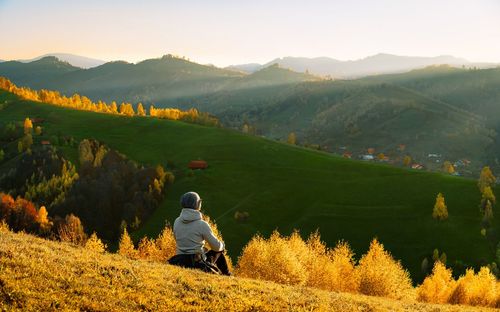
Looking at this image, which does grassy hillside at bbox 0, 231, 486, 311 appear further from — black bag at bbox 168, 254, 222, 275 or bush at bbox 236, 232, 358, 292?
bush at bbox 236, 232, 358, 292

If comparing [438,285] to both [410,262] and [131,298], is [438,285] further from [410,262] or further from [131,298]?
[131,298]

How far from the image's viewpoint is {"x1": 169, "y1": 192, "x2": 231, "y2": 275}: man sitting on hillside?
22.1 meters

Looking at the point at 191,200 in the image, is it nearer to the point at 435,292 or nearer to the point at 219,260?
the point at 219,260

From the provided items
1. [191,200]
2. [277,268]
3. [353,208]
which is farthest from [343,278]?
[353,208]

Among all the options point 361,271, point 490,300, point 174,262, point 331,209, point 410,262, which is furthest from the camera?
point 331,209

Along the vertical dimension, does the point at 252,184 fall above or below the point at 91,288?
below

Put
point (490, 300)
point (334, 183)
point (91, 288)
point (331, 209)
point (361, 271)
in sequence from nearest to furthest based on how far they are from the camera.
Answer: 1. point (91, 288)
2. point (490, 300)
3. point (361, 271)
4. point (331, 209)
5. point (334, 183)

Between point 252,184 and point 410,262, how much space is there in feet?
252

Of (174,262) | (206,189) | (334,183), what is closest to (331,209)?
(334,183)

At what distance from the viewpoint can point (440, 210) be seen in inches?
5842

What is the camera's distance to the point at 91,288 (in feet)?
58.6

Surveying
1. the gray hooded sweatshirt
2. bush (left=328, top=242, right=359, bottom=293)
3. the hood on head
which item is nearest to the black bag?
the gray hooded sweatshirt

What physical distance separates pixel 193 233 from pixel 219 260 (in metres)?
2.94

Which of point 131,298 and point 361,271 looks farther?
point 361,271
